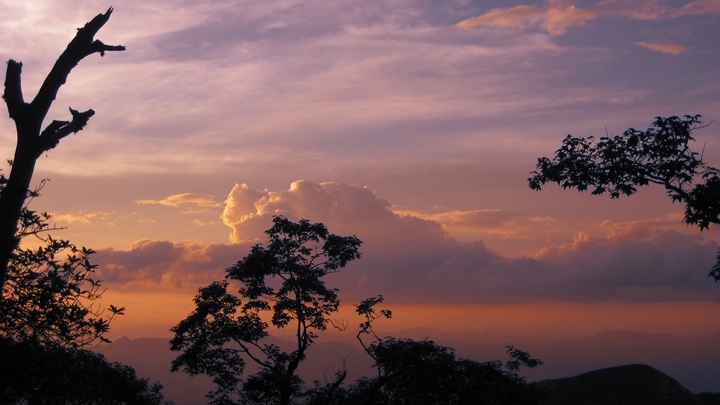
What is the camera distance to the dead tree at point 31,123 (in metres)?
15.3

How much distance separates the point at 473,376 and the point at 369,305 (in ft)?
30.6

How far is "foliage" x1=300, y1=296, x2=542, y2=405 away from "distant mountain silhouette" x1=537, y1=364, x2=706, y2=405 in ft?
196

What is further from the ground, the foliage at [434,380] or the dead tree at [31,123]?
the dead tree at [31,123]

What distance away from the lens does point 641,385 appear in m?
90.2

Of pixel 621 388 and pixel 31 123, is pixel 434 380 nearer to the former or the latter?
pixel 31 123

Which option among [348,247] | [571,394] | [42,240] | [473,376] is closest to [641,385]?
[571,394]

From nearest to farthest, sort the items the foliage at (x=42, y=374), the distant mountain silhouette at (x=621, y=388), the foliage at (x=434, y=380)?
the foliage at (x=42, y=374), the foliage at (x=434, y=380), the distant mountain silhouette at (x=621, y=388)

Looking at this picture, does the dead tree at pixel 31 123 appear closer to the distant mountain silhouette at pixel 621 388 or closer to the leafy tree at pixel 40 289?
the leafy tree at pixel 40 289

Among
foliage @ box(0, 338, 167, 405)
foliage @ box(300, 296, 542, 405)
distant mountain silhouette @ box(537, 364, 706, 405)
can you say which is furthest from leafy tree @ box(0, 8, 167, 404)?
distant mountain silhouette @ box(537, 364, 706, 405)

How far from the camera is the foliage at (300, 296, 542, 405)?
2519 centimetres

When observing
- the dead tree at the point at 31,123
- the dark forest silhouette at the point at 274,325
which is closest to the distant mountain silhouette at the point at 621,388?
the dark forest silhouette at the point at 274,325

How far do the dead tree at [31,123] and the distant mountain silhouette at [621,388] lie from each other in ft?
247

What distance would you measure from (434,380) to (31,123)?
638 inches

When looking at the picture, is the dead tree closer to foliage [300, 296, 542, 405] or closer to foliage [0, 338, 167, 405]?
foliage [0, 338, 167, 405]
